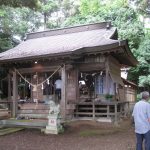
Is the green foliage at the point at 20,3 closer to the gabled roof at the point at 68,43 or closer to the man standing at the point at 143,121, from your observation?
the gabled roof at the point at 68,43

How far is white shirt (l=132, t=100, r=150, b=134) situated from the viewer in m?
6.73

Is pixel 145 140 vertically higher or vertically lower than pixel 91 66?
lower

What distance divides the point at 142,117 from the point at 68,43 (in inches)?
427

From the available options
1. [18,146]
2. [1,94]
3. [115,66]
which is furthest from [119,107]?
[1,94]

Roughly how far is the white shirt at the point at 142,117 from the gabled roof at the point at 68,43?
6.54 meters

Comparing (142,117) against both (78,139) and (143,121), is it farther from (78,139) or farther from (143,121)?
(78,139)

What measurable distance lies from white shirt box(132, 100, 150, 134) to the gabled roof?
6.54 m

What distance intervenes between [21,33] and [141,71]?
14142mm

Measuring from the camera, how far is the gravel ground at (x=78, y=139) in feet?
29.6

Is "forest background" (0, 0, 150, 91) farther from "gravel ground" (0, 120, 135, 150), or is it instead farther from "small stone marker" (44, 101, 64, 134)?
"gravel ground" (0, 120, 135, 150)

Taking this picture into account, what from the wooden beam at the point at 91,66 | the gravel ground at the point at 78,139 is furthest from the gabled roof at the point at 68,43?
the gravel ground at the point at 78,139

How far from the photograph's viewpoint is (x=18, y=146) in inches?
361

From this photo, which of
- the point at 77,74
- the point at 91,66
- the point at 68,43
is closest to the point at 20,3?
the point at 91,66

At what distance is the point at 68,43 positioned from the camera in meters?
17.0
